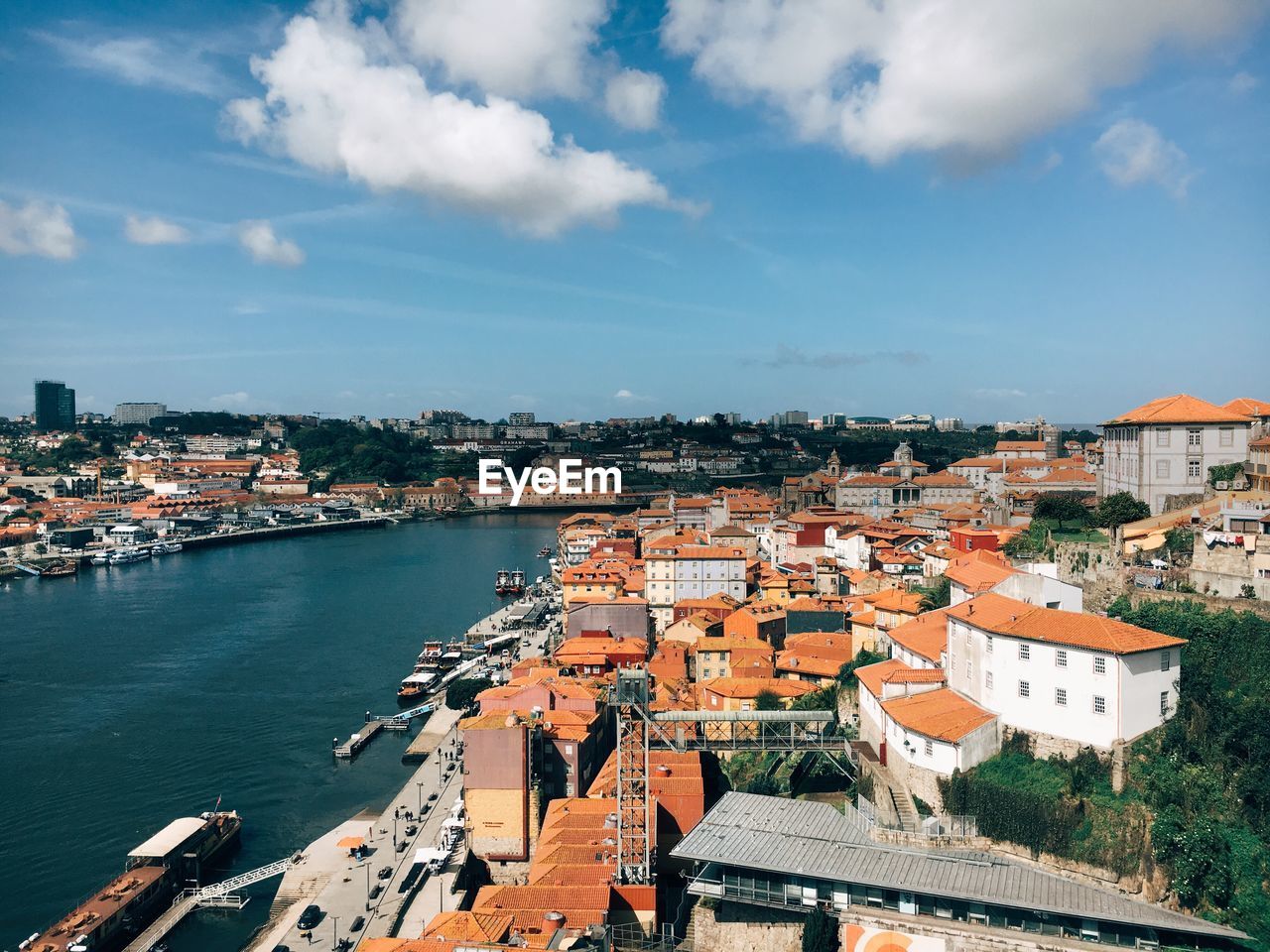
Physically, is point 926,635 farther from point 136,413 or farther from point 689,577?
point 136,413

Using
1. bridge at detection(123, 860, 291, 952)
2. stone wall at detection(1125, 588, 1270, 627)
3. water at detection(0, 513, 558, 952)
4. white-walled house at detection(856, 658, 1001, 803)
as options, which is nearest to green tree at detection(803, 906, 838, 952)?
white-walled house at detection(856, 658, 1001, 803)

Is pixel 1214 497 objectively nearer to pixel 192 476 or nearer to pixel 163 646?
pixel 163 646

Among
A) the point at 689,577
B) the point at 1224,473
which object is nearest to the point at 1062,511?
the point at 1224,473

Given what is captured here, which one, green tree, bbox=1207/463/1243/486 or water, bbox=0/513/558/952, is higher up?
green tree, bbox=1207/463/1243/486

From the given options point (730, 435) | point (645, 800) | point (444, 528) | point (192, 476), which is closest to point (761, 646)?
point (645, 800)

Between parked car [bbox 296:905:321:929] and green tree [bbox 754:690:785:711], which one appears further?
green tree [bbox 754:690:785:711]

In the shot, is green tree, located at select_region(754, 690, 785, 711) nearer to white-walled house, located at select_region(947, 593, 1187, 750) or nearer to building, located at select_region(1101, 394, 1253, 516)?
white-walled house, located at select_region(947, 593, 1187, 750)
